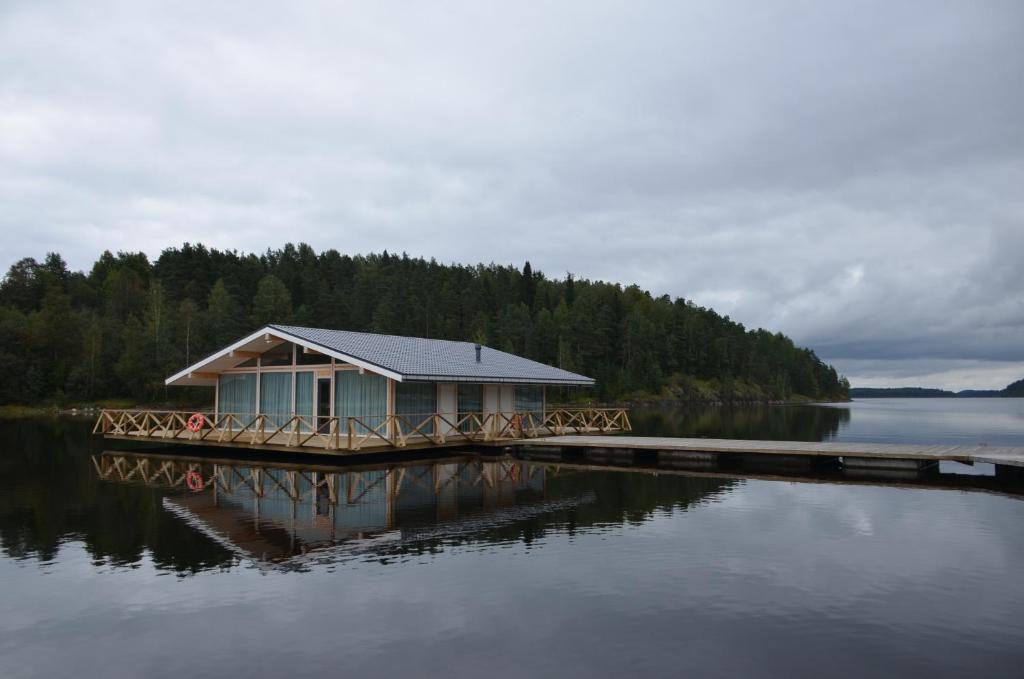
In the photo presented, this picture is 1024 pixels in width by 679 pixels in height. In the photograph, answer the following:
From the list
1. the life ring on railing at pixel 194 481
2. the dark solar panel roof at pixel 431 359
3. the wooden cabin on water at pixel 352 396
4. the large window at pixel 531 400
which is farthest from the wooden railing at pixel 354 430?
the life ring on railing at pixel 194 481

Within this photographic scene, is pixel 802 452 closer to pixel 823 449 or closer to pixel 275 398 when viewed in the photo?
pixel 823 449

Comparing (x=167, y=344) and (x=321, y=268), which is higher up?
(x=321, y=268)

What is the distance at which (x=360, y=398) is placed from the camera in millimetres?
23609

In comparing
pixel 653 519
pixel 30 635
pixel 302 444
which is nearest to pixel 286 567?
pixel 30 635

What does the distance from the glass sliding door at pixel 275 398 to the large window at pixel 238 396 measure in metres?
0.51

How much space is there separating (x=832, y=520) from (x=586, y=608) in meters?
7.21

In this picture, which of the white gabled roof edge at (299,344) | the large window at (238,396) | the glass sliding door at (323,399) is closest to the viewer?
Answer: the white gabled roof edge at (299,344)

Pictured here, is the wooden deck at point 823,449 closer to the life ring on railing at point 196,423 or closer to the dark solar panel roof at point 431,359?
the dark solar panel roof at point 431,359

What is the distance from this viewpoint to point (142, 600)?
8641 mm

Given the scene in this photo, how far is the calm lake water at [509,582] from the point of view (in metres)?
7.05

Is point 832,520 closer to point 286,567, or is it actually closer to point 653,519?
point 653,519

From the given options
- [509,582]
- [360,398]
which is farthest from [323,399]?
[509,582]

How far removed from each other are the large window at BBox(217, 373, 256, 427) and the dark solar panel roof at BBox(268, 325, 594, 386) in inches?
110

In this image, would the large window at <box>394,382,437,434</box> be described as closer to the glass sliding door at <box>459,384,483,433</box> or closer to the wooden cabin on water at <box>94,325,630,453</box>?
the wooden cabin on water at <box>94,325,630,453</box>
